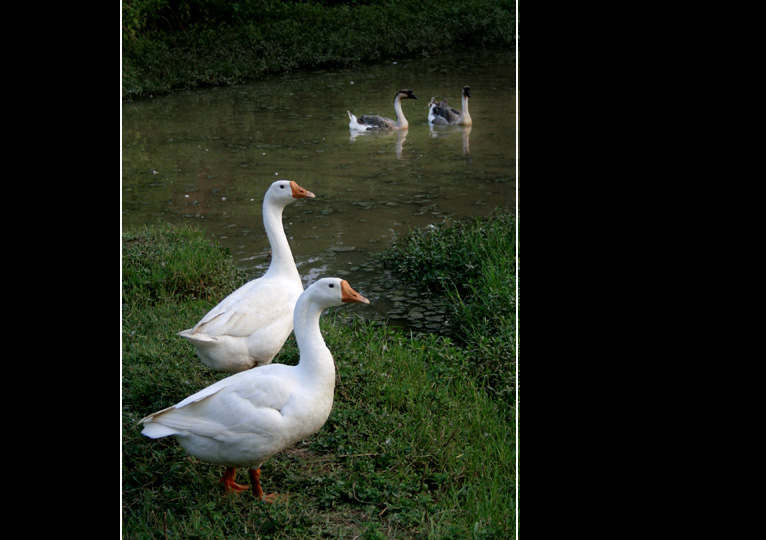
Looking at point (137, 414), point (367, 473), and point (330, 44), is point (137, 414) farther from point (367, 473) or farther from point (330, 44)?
point (330, 44)

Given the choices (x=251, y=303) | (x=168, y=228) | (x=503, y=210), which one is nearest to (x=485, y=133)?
(x=503, y=210)

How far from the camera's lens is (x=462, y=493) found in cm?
291

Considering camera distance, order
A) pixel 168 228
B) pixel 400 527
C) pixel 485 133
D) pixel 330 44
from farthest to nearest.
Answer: pixel 485 133 → pixel 168 228 → pixel 330 44 → pixel 400 527

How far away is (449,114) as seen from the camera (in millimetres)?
7203

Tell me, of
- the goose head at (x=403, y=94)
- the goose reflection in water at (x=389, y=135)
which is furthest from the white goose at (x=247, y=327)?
the goose head at (x=403, y=94)

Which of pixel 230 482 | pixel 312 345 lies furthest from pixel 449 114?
pixel 230 482

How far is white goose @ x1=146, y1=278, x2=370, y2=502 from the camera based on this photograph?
2.75 m

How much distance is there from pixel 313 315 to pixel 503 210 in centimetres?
321

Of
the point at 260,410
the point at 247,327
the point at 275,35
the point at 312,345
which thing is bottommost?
the point at 247,327

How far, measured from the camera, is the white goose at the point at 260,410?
2.75 metres

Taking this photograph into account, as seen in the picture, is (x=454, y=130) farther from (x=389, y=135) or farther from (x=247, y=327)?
(x=247, y=327)

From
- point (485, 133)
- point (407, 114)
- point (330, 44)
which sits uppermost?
point (330, 44)

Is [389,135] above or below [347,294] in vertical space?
below

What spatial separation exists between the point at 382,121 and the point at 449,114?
48.5 inches
